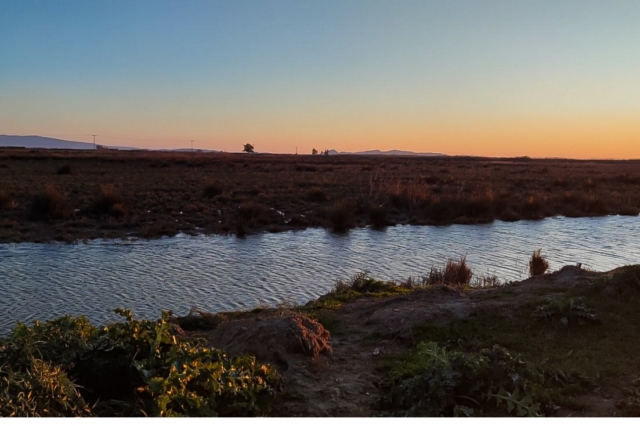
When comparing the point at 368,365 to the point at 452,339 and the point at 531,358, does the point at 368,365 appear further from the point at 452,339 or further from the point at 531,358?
the point at 531,358

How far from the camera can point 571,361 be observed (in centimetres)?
551

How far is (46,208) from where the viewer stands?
19.9m

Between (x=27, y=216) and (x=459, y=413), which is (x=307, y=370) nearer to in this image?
(x=459, y=413)

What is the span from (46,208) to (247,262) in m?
9.70

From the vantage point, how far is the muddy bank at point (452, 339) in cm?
477

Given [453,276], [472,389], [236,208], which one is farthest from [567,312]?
[236,208]

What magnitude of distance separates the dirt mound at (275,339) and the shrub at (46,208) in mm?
15761

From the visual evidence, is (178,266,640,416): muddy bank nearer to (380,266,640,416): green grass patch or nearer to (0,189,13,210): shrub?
(380,266,640,416): green grass patch

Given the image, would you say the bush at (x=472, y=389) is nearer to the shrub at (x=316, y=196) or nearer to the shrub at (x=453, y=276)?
the shrub at (x=453, y=276)

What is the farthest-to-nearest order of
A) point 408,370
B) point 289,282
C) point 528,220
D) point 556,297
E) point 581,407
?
point 528,220 → point 289,282 → point 556,297 → point 408,370 → point 581,407

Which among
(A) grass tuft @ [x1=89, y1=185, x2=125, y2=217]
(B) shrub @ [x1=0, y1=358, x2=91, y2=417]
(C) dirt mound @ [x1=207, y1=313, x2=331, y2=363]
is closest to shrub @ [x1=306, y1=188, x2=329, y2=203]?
(A) grass tuft @ [x1=89, y1=185, x2=125, y2=217]

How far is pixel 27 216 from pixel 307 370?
56.8 feet

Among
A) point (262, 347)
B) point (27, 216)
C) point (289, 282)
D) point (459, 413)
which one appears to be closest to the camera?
point (459, 413)

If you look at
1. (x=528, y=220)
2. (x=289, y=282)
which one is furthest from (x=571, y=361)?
(x=528, y=220)
